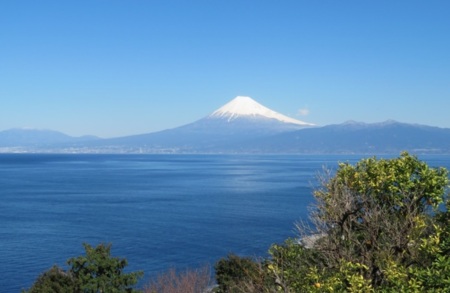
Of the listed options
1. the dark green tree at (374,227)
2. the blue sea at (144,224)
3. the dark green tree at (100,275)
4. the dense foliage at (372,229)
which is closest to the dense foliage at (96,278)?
the dark green tree at (100,275)

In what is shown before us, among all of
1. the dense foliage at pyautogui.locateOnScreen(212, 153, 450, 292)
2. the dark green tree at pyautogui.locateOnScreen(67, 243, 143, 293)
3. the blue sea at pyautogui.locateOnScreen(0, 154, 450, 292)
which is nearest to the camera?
the dense foliage at pyautogui.locateOnScreen(212, 153, 450, 292)

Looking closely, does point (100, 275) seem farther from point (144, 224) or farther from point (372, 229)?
point (144, 224)

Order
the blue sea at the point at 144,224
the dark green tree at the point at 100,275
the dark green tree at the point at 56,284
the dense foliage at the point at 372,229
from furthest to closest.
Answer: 1. the blue sea at the point at 144,224
2. the dark green tree at the point at 56,284
3. the dark green tree at the point at 100,275
4. the dense foliage at the point at 372,229

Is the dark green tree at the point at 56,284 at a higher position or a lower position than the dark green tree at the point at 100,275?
lower

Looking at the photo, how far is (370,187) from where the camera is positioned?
11719 mm

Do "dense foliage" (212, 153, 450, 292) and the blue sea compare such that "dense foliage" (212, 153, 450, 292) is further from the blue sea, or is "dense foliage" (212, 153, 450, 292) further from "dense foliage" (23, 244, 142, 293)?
the blue sea

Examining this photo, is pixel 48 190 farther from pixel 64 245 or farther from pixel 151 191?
pixel 64 245

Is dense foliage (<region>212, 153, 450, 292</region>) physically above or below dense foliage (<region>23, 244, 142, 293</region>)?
above

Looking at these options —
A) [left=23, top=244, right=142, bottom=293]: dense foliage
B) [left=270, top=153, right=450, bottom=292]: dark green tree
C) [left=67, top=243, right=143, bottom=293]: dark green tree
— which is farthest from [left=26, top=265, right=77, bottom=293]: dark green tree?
[left=270, top=153, right=450, bottom=292]: dark green tree

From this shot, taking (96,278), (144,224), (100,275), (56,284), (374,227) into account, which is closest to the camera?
(374,227)

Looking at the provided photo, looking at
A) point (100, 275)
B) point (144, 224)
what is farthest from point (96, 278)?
point (144, 224)

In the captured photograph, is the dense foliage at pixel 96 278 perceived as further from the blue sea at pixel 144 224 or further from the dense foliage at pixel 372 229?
the blue sea at pixel 144 224

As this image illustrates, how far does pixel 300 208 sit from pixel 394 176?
2702 inches

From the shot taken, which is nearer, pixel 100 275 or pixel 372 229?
pixel 372 229
